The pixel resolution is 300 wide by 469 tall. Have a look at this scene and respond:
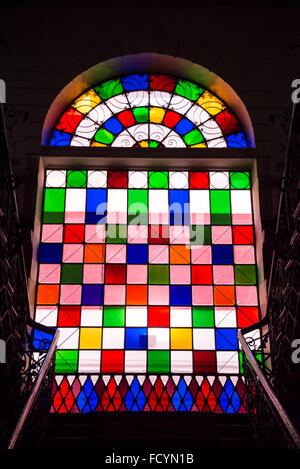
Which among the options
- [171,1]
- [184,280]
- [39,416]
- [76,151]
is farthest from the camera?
[171,1]

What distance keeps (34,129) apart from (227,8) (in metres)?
4.08

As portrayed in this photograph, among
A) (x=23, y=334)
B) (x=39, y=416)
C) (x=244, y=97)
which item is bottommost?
(x=39, y=416)

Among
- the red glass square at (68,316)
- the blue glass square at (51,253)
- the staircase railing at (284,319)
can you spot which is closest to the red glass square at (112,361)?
the red glass square at (68,316)

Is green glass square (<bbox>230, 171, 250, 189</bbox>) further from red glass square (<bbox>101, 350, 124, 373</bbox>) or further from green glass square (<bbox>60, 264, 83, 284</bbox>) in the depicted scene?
red glass square (<bbox>101, 350, 124, 373</bbox>)

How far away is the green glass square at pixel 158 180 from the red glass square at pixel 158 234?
744 millimetres

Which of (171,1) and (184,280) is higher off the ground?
(171,1)

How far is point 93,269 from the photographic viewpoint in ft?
34.2

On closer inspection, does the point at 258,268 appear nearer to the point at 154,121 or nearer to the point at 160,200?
the point at 160,200

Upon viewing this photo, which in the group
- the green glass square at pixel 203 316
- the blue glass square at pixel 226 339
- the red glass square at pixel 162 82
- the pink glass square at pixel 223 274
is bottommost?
the blue glass square at pixel 226 339

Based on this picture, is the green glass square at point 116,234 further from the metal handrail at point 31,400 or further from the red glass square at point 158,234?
the metal handrail at point 31,400

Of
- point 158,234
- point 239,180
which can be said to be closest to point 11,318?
point 158,234

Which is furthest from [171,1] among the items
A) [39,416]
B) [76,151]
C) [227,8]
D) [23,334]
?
[39,416]

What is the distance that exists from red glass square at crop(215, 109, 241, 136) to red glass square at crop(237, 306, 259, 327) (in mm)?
3176

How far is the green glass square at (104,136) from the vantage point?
11.5m
